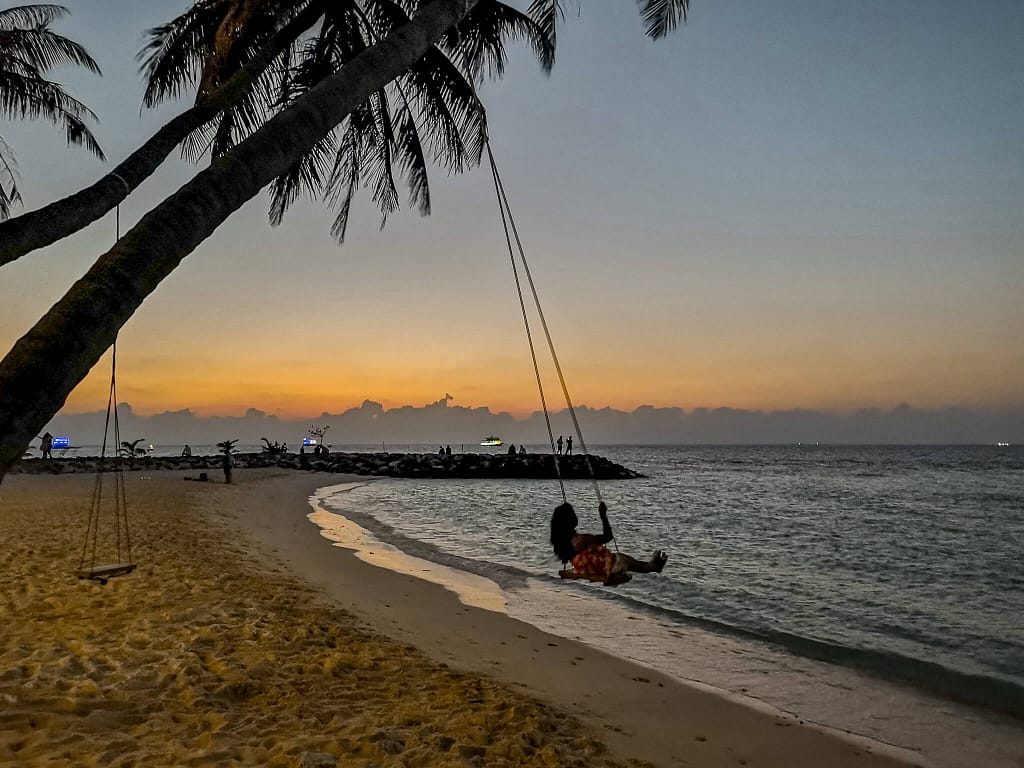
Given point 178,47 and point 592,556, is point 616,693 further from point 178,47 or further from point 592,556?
point 178,47

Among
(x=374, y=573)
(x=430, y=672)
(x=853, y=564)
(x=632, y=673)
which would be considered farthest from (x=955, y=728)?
(x=853, y=564)

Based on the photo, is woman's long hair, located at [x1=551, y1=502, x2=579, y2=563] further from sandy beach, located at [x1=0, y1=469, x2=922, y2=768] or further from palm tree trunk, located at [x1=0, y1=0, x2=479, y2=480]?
palm tree trunk, located at [x1=0, y1=0, x2=479, y2=480]

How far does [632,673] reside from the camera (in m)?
7.11

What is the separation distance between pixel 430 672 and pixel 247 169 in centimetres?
481

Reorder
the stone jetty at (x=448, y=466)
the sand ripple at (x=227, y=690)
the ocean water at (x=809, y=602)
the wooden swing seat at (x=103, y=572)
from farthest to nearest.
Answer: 1. the stone jetty at (x=448, y=466)
2. the wooden swing seat at (x=103, y=572)
3. the ocean water at (x=809, y=602)
4. the sand ripple at (x=227, y=690)

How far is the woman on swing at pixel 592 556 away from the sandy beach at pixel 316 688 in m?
1.07

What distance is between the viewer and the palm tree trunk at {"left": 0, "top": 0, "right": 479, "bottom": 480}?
199 cm

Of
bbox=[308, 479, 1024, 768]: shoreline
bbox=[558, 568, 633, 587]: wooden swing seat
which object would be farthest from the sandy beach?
bbox=[558, 568, 633, 587]: wooden swing seat

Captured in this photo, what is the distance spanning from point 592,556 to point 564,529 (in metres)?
0.41

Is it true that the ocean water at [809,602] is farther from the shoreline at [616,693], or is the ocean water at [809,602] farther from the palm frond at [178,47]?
the palm frond at [178,47]

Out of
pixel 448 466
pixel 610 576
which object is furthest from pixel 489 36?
pixel 448 466

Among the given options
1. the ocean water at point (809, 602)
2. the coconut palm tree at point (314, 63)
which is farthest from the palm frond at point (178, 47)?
the ocean water at point (809, 602)

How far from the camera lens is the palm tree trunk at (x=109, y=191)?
3.79 m

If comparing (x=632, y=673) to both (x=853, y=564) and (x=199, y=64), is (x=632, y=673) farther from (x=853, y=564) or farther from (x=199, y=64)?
(x=853, y=564)
